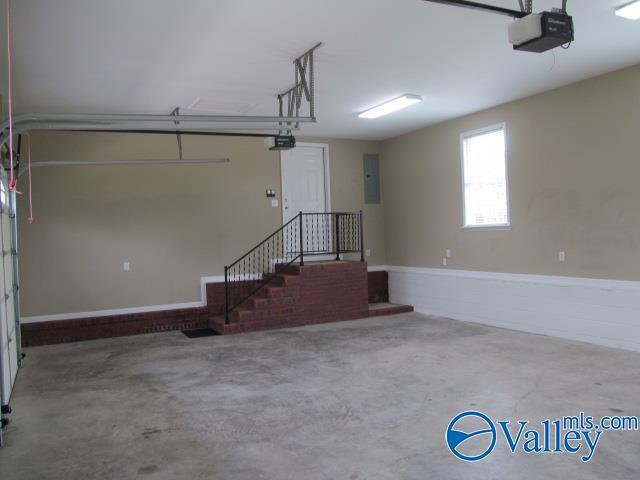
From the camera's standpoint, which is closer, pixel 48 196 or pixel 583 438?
pixel 583 438

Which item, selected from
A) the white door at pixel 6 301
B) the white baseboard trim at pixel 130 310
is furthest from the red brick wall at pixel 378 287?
the white door at pixel 6 301

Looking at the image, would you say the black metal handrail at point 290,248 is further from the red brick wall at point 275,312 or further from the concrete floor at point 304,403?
the concrete floor at point 304,403

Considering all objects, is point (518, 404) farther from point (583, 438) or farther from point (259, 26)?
point (259, 26)

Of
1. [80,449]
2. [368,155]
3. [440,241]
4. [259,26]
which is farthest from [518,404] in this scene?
[368,155]

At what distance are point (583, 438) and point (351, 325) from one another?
448 cm

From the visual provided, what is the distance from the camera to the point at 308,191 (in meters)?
8.93

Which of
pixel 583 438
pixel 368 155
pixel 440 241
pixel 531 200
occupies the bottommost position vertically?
pixel 583 438

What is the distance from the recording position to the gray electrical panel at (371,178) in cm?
948

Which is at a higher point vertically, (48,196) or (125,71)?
(125,71)

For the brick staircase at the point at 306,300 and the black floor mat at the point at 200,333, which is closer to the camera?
the black floor mat at the point at 200,333

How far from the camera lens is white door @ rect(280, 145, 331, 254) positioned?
8.70m

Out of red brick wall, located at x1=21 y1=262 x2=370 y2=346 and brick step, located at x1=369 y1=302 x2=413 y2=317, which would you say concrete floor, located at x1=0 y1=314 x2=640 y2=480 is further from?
brick step, located at x1=369 y1=302 x2=413 y2=317

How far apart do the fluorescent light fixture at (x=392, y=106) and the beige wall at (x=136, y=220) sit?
200cm

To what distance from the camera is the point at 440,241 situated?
27.3 ft
